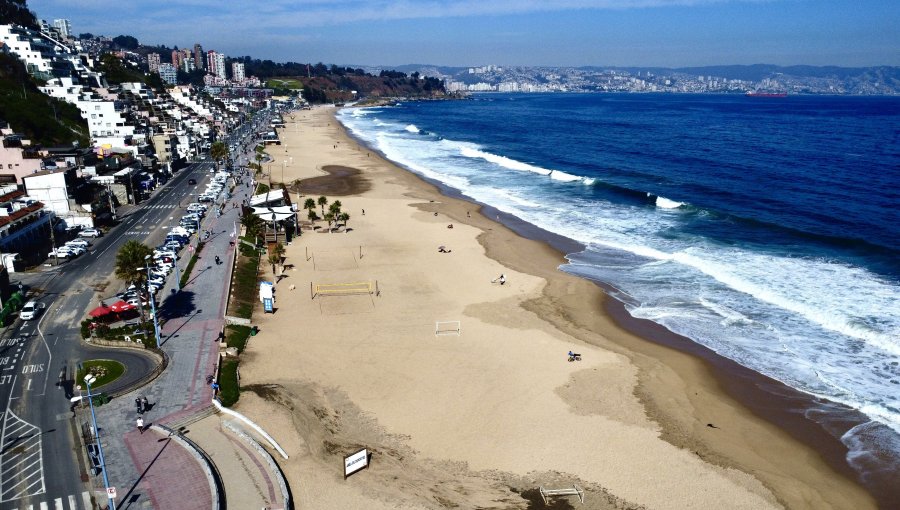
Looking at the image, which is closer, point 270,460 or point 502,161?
point 270,460

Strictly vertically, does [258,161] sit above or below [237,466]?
above

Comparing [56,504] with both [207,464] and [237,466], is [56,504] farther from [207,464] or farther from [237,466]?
[237,466]

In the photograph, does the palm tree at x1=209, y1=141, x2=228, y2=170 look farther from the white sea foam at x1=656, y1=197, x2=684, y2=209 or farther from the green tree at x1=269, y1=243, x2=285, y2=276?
the white sea foam at x1=656, y1=197, x2=684, y2=209

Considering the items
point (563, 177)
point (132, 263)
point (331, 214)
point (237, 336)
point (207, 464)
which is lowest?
point (207, 464)

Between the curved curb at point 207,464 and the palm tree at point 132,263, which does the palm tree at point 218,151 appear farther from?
the curved curb at point 207,464

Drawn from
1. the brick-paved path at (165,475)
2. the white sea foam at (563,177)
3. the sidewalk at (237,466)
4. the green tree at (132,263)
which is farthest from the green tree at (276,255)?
the white sea foam at (563,177)

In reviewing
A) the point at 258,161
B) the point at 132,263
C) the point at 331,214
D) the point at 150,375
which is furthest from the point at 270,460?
the point at 258,161

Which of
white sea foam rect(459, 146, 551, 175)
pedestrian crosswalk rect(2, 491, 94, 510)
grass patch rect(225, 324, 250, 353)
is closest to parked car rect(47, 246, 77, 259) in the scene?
grass patch rect(225, 324, 250, 353)

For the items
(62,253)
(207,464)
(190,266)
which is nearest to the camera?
(207,464)
